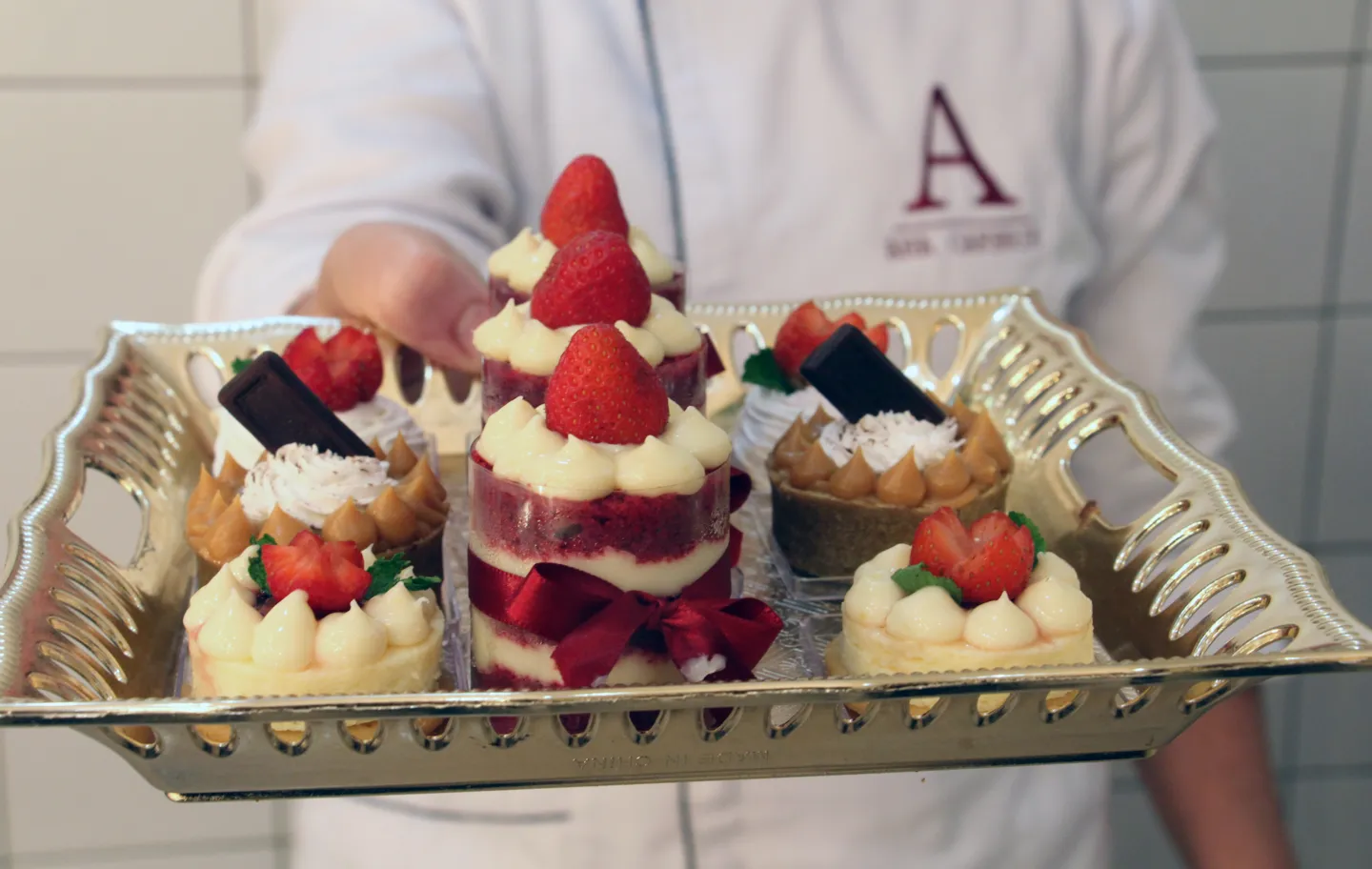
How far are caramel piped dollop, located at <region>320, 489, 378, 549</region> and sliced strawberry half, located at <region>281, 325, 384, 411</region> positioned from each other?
0.26 m

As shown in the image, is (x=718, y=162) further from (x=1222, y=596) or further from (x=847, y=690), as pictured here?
(x=847, y=690)

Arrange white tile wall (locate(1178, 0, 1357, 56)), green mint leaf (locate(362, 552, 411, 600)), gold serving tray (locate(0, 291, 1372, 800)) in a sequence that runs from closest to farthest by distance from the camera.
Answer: gold serving tray (locate(0, 291, 1372, 800)) → green mint leaf (locate(362, 552, 411, 600)) → white tile wall (locate(1178, 0, 1357, 56))

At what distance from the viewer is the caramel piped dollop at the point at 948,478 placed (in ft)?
4.62

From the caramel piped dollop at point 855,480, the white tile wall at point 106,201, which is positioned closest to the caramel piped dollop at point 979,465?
the caramel piped dollop at point 855,480

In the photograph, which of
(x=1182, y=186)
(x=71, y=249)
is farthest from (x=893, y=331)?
(x=71, y=249)

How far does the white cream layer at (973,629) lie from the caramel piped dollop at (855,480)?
0.24 m

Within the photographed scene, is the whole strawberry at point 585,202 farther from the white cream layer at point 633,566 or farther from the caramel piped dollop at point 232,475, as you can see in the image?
the white cream layer at point 633,566

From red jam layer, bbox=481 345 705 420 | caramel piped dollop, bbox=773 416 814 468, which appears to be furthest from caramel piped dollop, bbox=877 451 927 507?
red jam layer, bbox=481 345 705 420

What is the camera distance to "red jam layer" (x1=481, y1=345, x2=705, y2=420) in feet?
4.50

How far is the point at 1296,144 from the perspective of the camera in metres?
2.67

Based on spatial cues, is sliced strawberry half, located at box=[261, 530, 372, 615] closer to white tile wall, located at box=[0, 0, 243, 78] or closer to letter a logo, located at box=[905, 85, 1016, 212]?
letter a logo, located at box=[905, 85, 1016, 212]

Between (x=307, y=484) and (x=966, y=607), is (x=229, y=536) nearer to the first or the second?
(x=307, y=484)

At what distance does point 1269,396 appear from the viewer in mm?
2820

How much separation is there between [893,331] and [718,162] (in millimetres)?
360
